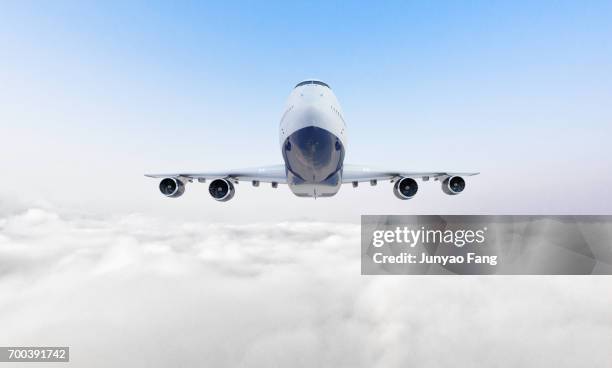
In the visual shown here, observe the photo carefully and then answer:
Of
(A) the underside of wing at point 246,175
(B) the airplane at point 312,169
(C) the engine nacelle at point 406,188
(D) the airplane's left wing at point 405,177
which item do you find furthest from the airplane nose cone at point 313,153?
(C) the engine nacelle at point 406,188

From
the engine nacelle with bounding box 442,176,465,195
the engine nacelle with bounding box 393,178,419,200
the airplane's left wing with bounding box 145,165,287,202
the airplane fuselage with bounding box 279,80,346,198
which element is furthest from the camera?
the engine nacelle with bounding box 393,178,419,200

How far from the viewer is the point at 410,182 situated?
22891 millimetres

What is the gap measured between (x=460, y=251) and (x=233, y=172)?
17.1 meters

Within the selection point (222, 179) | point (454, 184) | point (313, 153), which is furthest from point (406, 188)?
point (222, 179)

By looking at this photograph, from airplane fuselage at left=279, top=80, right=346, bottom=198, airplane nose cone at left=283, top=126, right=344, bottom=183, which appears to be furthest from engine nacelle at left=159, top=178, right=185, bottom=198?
airplane nose cone at left=283, top=126, right=344, bottom=183

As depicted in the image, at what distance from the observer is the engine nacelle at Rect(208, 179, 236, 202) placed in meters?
22.0

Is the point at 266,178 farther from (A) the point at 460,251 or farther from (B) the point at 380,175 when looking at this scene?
(A) the point at 460,251

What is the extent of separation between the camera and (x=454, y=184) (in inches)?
896

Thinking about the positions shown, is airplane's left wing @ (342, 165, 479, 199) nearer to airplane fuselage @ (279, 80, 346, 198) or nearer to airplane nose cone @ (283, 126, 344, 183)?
airplane fuselage @ (279, 80, 346, 198)

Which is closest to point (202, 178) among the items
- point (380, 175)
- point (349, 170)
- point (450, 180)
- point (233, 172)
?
point (233, 172)

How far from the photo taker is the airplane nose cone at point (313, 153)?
14.5 metres

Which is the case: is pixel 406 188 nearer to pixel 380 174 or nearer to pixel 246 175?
pixel 380 174

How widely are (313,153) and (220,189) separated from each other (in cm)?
978

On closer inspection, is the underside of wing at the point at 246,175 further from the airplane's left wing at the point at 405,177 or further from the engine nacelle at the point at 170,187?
the airplane's left wing at the point at 405,177
